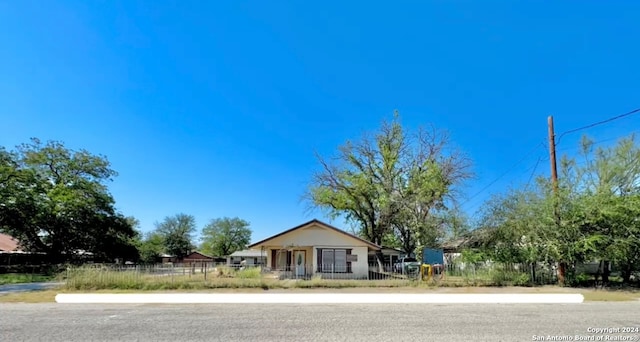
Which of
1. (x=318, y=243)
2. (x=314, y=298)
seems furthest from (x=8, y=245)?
(x=314, y=298)

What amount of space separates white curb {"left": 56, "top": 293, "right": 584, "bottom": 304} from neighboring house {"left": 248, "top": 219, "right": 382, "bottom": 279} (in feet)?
33.2

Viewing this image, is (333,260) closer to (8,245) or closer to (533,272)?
(533,272)

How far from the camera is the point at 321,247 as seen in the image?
965 inches

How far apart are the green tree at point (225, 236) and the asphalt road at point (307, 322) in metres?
68.4

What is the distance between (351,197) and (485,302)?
19.0 metres

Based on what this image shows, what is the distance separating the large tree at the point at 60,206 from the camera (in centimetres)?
3192

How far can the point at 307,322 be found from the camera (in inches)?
334

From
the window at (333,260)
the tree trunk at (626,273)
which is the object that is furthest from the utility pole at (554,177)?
the window at (333,260)

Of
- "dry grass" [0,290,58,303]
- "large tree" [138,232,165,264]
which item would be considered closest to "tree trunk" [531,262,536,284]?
"dry grass" [0,290,58,303]

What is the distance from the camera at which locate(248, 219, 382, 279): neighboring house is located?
24328mm

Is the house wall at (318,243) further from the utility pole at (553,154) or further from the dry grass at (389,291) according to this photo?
the utility pole at (553,154)

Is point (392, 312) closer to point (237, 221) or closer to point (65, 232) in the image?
point (65, 232)

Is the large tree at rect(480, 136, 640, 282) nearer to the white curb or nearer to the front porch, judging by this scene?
the white curb

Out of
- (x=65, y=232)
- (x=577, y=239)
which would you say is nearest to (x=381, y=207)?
(x=577, y=239)
